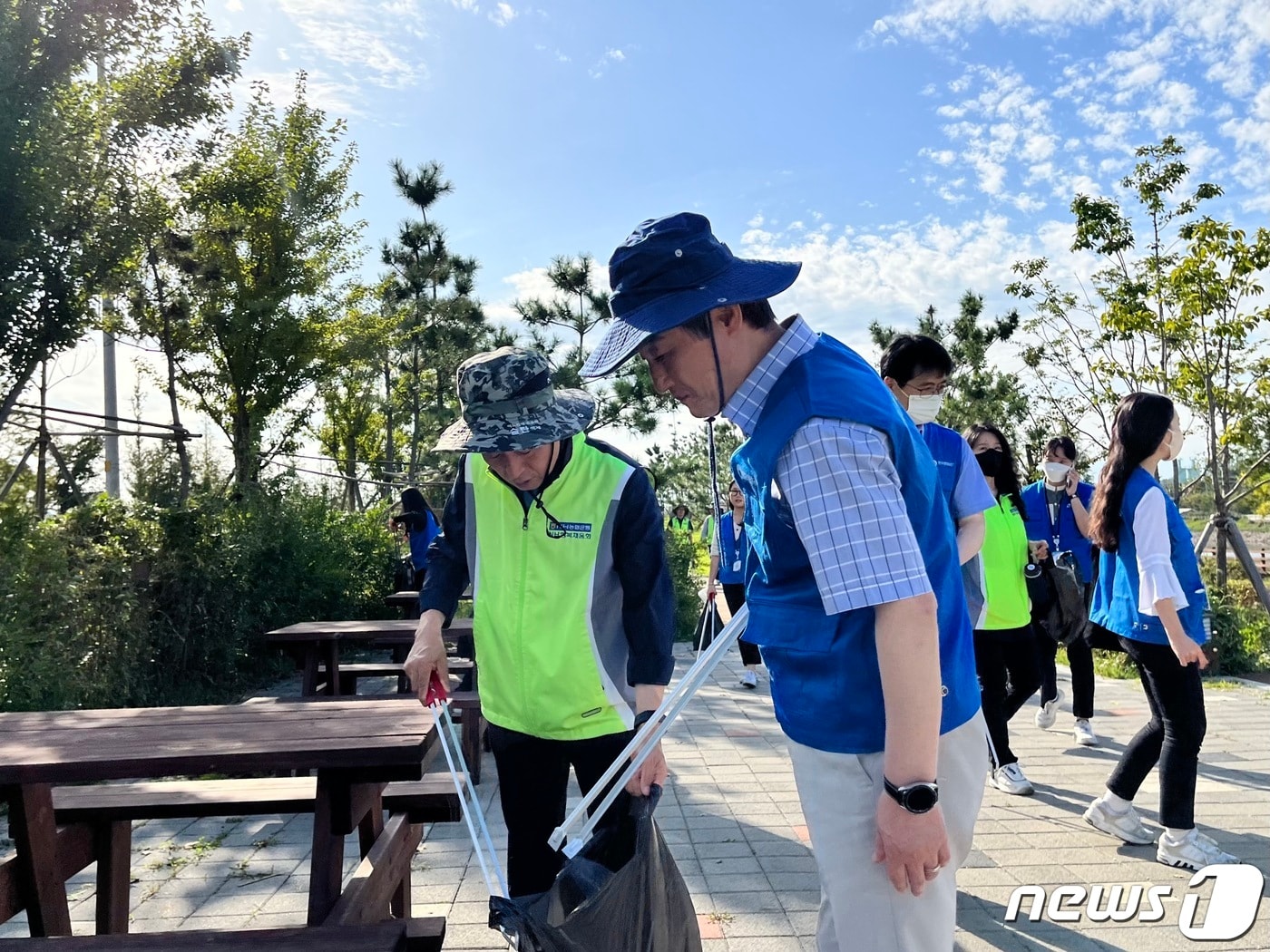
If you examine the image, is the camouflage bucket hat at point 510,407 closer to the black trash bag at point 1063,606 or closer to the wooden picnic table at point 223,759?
the wooden picnic table at point 223,759

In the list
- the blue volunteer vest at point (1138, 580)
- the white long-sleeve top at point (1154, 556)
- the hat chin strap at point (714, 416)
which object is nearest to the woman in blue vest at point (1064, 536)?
the blue volunteer vest at point (1138, 580)

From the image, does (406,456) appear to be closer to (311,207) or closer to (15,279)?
(311,207)

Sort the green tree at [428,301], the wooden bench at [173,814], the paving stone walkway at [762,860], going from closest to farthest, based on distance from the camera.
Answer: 1. the wooden bench at [173,814]
2. the paving stone walkway at [762,860]
3. the green tree at [428,301]

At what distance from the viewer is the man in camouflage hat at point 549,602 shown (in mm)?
2359

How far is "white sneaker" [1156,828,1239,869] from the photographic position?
138 inches

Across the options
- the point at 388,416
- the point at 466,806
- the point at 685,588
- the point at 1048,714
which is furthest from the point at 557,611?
the point at 388,416

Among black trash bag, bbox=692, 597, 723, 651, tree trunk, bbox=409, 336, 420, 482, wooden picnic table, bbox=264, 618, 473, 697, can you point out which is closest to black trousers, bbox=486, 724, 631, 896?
wooden picnic table, bbox=264, 618, 473, 697

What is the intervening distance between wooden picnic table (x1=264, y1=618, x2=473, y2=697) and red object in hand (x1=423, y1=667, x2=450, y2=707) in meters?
3.24

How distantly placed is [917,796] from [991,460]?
3735mm

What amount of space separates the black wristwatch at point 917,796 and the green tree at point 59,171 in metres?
6.28

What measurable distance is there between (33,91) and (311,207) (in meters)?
6.52

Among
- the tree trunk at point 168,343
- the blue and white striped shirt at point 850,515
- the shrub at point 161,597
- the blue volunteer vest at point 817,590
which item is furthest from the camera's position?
the tree trunk at point 168,343

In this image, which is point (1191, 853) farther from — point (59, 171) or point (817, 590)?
point (59, 171)

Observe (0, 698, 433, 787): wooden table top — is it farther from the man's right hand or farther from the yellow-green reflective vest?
the yellow-green reflective vest
